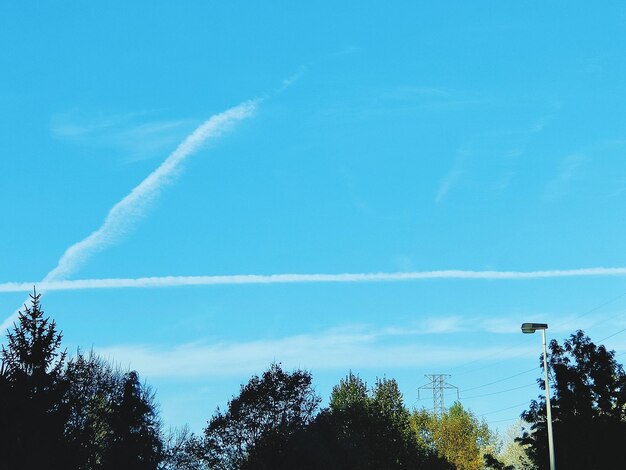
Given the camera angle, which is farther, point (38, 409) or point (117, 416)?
point (117, 416)

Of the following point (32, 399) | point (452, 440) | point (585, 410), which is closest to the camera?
point (32, 399)

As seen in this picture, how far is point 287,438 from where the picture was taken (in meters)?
56.4

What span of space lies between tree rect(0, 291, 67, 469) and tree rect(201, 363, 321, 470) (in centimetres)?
2466

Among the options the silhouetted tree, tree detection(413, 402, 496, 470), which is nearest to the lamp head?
the silhouetted tree

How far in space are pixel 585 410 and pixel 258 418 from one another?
2745 centimetres

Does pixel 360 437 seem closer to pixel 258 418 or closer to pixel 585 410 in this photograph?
pixel 258 418

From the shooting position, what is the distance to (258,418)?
5906 centimetres

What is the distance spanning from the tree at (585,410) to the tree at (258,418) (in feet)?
72.4

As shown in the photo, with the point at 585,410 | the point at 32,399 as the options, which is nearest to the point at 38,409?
the point at 32,399

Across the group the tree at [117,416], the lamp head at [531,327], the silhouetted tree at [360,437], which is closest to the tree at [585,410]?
the lamp head at [531,327]

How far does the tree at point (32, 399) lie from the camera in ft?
89.0

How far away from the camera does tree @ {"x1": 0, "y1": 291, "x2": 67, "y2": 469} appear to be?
89.0 feet

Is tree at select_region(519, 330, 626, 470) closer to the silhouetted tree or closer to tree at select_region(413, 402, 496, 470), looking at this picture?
the silhouetted tree

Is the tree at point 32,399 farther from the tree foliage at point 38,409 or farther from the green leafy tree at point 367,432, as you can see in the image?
the green leafy tree at point 367,432
